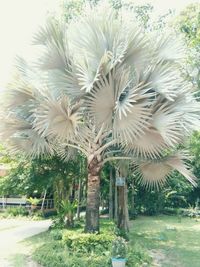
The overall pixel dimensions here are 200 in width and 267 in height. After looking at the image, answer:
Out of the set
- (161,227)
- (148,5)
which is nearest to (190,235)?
(161,227)

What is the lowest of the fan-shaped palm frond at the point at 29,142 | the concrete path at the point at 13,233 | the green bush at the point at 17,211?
the concrete path at the point at 13,233

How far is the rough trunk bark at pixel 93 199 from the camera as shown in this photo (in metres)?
8.77

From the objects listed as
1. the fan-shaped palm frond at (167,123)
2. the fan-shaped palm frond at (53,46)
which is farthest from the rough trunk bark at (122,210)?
the fan-shaped palm frond at (53,46)

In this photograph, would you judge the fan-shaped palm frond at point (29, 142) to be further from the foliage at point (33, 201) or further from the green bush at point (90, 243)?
the foliage at point (33, 201)

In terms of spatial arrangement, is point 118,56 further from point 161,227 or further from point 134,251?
point 161,227

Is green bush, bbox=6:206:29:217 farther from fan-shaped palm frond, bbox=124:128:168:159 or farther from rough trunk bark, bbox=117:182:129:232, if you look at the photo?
fan-shaped palm frond, bbox=124:128:168:159

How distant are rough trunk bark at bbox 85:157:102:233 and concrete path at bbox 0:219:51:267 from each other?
1.98 metres

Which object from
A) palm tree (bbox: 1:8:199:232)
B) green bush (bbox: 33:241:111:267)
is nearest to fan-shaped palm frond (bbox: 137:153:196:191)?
palm tree (bbox: 1:8:199:232)

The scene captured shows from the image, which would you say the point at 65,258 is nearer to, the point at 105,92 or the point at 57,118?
the point at 57,118

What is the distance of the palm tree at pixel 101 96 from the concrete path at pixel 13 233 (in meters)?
2.10

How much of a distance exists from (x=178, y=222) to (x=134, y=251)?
343 inches

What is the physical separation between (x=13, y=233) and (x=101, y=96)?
6.86 m

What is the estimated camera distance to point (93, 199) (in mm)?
8898

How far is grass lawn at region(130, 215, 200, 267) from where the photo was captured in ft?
28.3
